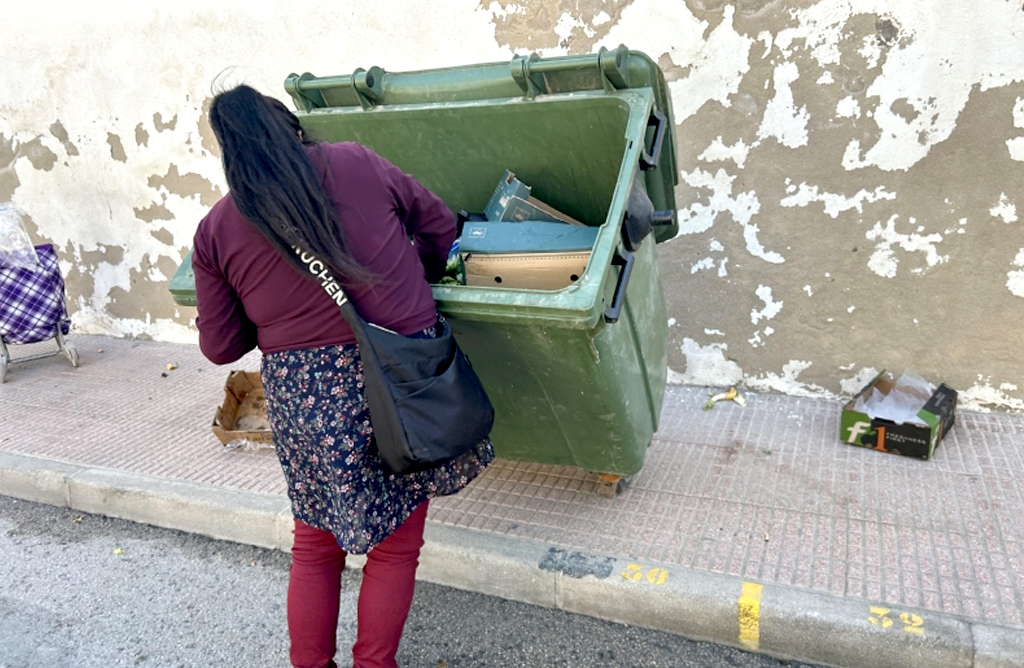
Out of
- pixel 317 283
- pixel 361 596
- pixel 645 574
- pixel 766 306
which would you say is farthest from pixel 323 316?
pixel 766 306

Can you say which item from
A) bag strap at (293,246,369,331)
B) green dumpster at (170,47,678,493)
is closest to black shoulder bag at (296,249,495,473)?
bag strap at (293,246,369,331)

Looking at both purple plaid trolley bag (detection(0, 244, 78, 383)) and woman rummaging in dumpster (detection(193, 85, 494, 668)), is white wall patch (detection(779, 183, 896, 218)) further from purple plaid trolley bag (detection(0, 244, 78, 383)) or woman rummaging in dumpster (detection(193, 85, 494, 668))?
purple plaid trolley bag (detection(0, 244, 78, 383))

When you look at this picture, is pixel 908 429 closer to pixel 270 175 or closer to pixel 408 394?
pixel 408 394

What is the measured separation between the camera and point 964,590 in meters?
2.28

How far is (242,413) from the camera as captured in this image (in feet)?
12.8

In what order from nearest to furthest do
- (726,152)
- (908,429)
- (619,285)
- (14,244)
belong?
(619,285) → (908,429) → (726,152) → (14,244)

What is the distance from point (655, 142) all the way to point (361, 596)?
5.34 ft

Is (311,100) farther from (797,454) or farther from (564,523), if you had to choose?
(797,454)

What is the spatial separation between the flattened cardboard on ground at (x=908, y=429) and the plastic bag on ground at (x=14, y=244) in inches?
191

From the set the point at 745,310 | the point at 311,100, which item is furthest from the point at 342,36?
the point at 745,310

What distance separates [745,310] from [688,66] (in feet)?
3.95

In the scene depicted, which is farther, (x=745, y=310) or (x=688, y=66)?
(x=745, y=310)

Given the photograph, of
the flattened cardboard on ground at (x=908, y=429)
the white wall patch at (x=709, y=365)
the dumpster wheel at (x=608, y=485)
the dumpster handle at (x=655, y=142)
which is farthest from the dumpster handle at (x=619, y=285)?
the white wall patch at (x=709, y=365)

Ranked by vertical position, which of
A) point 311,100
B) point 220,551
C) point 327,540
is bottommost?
point 220,551
